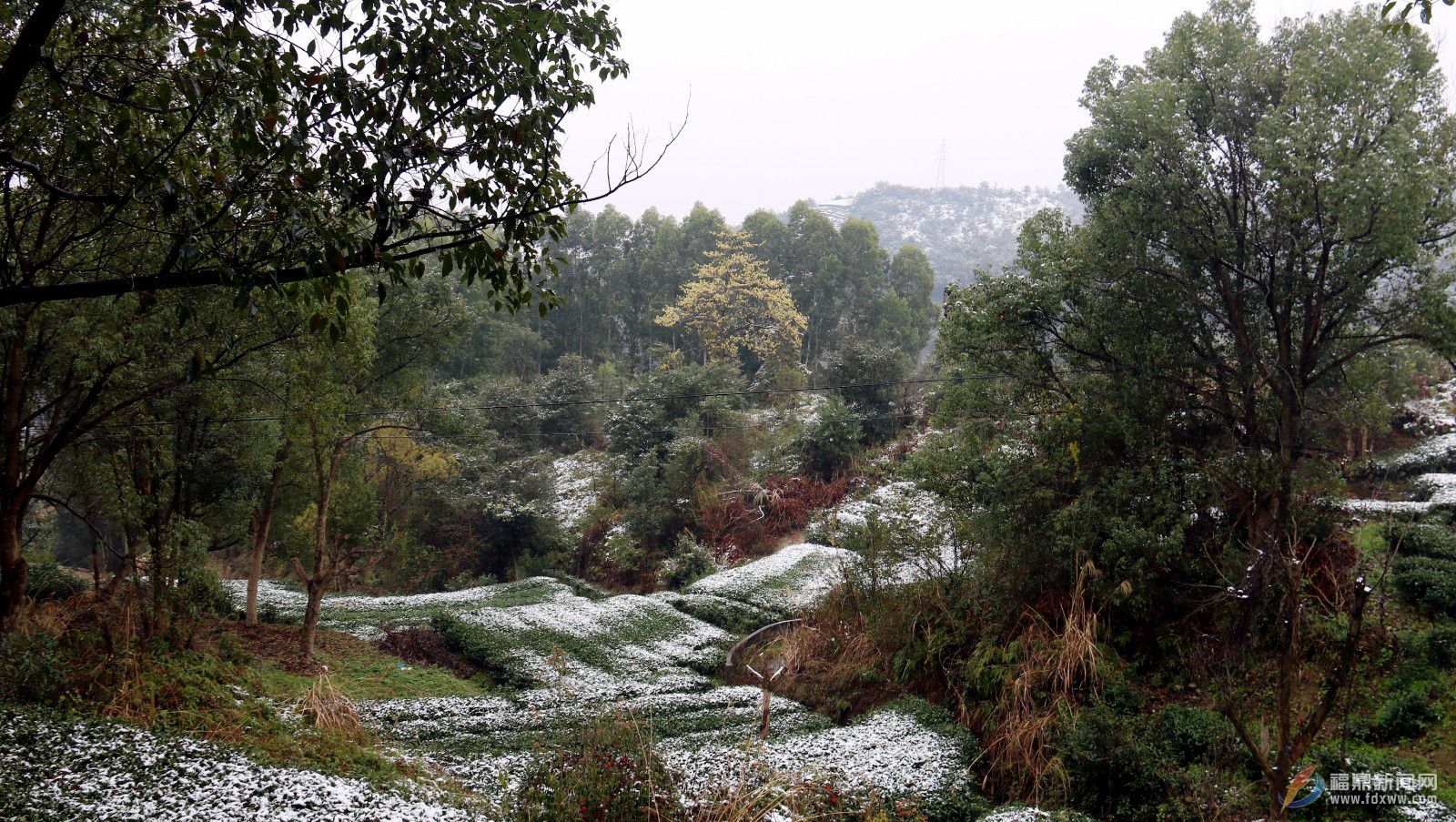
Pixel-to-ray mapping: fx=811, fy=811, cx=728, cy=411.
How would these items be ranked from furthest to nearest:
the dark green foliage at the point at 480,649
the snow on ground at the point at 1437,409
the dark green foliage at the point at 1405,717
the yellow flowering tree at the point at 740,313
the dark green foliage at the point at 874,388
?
the yellow flowering tree at the point at 740,313
the dark green foliage at the point at 874,388
the snow on ground at the point at 1437,409
the dark green foliage at the point at 480,649
the dark green foliage at the point at 1405,717

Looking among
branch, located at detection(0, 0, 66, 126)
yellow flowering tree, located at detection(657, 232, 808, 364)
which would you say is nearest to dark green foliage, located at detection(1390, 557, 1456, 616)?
branch, located at detection(0, 0, 66, 126)

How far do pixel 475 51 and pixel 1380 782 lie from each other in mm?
8404

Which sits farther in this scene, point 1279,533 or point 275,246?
point 1279,533

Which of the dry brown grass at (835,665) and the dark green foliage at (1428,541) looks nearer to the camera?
the dark green foliage at (1428,541)

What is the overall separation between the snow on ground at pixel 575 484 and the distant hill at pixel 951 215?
47852mm

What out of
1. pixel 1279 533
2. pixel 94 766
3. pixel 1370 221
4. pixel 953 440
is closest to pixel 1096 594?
pixel 1279 533

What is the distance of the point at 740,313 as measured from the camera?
31.1m

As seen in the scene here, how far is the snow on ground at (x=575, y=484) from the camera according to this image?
80.0 feet

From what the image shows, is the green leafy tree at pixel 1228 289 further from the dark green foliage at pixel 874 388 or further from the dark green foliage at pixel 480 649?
the dark green foliage at pixel 874 388

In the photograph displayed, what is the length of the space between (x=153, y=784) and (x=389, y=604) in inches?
439

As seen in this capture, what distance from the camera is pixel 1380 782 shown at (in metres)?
6.55

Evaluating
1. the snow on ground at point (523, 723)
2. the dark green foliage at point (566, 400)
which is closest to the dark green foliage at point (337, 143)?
the snow on ground at point (523, 723)

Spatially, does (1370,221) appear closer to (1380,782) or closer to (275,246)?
(1380,782)

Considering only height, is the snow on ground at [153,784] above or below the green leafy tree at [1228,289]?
below
